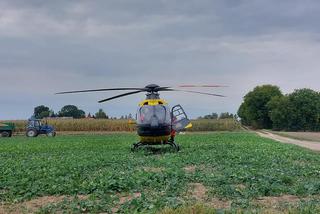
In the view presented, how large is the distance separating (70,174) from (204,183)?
422 centimetres

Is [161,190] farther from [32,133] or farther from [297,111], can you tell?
[297,111]

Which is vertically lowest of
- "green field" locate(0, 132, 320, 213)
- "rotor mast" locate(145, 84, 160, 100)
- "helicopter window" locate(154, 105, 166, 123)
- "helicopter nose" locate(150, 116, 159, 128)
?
"green field" locate(0, 132, 320, 213)

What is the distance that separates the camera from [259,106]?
12988cm

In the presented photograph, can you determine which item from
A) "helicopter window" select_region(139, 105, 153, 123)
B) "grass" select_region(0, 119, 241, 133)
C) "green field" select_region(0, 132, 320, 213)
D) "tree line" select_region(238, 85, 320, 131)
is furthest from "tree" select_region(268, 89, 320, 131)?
"green field" select_region(0, 132, 320, 213)

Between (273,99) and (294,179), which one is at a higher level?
(273,99)

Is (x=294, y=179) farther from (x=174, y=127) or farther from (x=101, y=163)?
(x=174, y=127)

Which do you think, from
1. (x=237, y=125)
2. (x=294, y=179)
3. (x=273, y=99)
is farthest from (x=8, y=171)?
(x=273, y=99)

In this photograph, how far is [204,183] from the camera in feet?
44.6

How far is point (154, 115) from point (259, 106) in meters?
106

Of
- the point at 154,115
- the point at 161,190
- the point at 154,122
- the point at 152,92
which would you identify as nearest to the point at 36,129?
the point at 152,92

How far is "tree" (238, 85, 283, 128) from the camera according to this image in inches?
4985

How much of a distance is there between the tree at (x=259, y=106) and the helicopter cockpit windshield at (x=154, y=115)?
326ft

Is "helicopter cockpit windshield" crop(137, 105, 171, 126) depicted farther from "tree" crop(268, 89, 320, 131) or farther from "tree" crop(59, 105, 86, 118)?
"tree" crop(59, 105, 86, 118)

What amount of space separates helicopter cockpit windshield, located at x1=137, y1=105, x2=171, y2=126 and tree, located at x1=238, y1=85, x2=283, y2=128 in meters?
99.4
